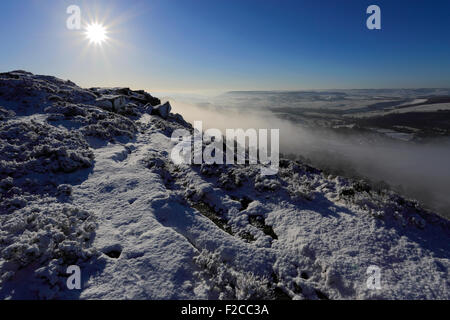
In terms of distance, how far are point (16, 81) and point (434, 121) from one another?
262 m

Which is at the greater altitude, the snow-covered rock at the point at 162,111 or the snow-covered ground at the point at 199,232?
the snow-covered rock at the point at 162,111

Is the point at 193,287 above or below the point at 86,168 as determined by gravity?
below

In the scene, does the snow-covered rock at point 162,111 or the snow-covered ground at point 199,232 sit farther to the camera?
the snow-covered rock at point 162,111

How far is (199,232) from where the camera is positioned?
8.48m

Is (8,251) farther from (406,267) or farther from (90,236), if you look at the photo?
(406,267)

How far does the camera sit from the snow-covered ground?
6148 millimetres

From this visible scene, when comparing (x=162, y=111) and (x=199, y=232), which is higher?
(x=162, y=111)

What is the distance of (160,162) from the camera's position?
14602 mm

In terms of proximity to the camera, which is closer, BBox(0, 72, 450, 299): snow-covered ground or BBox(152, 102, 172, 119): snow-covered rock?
BBox(0, 72, 450, 299): snow-covered ground

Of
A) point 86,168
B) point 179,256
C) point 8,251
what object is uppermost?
point 86,168

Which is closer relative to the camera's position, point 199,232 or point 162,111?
point 199,232

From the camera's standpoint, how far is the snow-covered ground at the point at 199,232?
615cm
